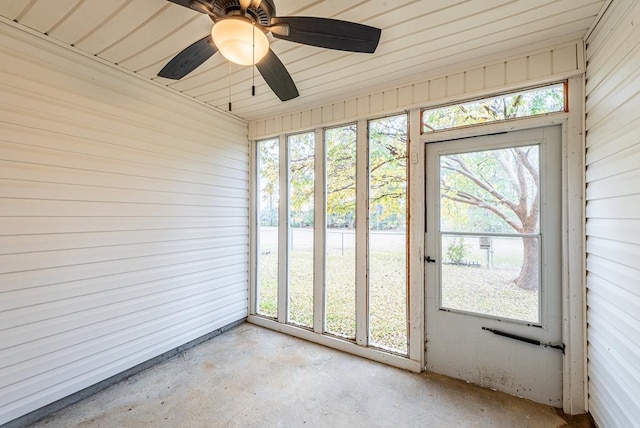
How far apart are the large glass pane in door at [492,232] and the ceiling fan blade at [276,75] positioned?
1.48 metres

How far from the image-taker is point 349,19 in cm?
172

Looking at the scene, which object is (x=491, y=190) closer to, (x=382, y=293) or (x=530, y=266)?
(x=530, y=266)

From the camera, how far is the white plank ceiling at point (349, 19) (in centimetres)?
163

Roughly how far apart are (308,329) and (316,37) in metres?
2.83

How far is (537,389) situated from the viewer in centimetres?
209

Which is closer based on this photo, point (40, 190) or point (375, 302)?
point (40, 190)

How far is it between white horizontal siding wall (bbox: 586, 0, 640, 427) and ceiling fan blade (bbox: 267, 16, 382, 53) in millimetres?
1353

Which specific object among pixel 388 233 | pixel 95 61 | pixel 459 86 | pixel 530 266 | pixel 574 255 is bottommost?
pixel 530 266

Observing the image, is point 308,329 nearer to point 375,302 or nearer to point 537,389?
point 375,302

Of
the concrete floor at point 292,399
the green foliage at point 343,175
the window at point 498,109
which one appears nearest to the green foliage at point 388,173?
the green foliage at point 343,175

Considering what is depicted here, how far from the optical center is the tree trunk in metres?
2.13

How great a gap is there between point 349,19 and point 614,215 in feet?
6.40

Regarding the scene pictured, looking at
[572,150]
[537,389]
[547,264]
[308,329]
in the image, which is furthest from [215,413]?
[572,150]

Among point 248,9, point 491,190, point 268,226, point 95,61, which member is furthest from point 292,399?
point 95,61
